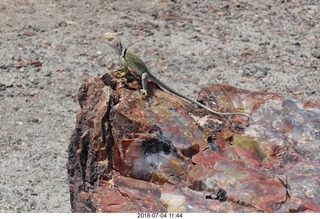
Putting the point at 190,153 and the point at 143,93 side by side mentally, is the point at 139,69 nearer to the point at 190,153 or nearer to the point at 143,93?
the point at 143,93

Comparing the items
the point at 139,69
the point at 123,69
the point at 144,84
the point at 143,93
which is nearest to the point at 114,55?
the point at 139,69

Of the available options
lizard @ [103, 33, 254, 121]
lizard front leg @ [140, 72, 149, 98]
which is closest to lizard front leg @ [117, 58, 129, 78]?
lizard @ [103, 33, 254, 121]

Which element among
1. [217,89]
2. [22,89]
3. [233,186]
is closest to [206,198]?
[233,186]

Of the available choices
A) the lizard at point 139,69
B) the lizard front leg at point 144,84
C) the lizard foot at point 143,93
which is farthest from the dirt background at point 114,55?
the lizard foot at point 143,93

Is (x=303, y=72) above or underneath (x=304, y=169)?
underneath

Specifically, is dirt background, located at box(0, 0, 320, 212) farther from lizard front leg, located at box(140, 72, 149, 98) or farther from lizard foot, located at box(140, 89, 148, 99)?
lizard foot, located at box(140, 89, 148, 99)

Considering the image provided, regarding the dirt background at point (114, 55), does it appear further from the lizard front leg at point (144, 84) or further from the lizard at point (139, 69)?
the lizard front leg at point (144, 84)

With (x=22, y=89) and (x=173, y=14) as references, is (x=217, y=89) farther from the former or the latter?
(x=173, y=14)
